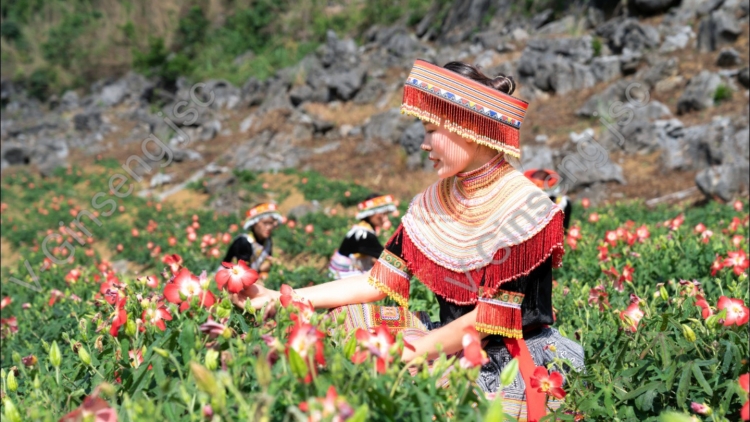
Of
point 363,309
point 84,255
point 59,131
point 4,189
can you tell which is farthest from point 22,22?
point 363,309

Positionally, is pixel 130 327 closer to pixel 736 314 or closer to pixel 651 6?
pixel 736 314

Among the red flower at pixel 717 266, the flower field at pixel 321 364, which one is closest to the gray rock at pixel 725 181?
the flower field at pixel 321 364

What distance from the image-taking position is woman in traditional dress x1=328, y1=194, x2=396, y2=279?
5367mm

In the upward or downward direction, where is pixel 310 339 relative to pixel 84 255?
upward

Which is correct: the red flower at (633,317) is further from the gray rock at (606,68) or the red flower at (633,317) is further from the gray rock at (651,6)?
the gray rock at (651,6)

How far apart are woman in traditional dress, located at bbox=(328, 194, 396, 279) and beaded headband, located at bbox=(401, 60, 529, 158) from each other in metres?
3.22

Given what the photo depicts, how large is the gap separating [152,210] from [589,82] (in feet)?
34.6

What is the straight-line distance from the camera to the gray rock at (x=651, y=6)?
1588 centimetres

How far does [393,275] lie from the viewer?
7.77ft

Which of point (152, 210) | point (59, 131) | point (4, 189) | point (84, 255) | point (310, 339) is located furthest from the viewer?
A: point (59, 131)

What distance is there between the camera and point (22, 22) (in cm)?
3478

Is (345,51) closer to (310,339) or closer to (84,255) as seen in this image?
(84,255)

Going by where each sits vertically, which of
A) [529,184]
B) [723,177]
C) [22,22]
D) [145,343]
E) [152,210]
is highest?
[529,184]

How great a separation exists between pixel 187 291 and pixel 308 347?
2.22ft
